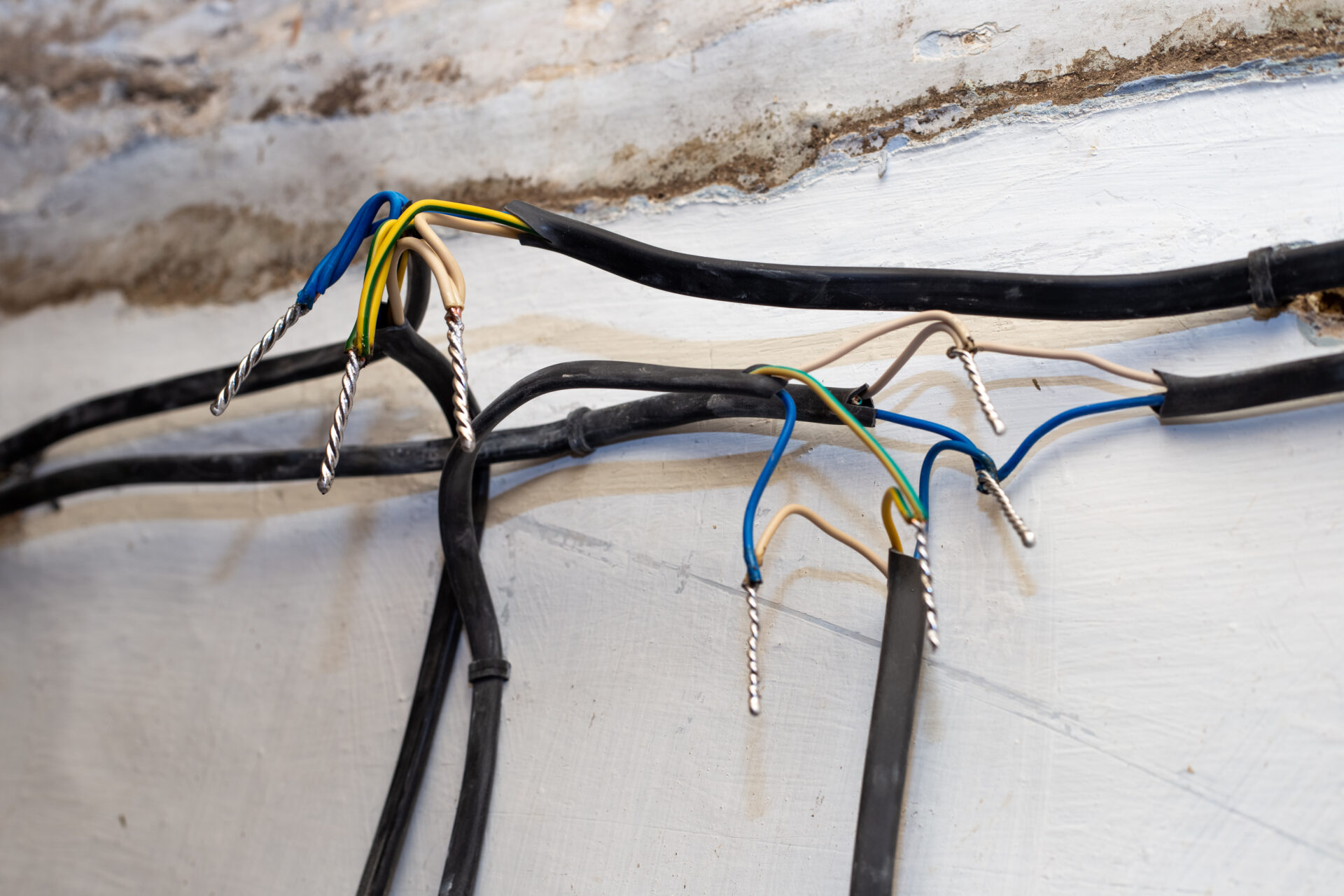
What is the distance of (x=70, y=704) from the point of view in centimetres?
104

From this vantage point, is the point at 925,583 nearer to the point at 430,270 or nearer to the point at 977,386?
the point at 977,386

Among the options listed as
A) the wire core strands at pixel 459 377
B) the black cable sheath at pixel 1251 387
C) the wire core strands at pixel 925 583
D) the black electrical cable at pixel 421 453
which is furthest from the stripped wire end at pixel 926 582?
the wire core strands at pixel 459 377

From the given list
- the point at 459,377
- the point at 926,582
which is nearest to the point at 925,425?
the point at 926,582

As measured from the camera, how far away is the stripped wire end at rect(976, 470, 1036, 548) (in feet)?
1.98

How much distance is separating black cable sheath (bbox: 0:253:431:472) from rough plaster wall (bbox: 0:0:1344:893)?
0.07 m

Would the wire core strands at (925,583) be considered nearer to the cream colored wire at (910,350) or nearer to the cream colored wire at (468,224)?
the cream colored wire at (910,350)

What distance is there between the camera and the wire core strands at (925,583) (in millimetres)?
624

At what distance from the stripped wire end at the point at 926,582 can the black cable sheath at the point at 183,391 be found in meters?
0.47

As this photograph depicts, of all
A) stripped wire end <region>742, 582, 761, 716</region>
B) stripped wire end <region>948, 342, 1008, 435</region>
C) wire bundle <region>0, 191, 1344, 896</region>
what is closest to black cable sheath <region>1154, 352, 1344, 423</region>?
wire bundle <region>0, 191, 1344, 896</region>

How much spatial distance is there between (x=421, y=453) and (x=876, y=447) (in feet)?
1.55

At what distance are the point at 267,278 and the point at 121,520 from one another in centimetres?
37

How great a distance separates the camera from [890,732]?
62cm

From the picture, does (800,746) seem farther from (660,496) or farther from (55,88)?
(55,88)

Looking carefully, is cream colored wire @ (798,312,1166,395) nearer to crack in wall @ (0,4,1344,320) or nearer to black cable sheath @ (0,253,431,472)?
crack in wall @ (0,4,1344,320)
